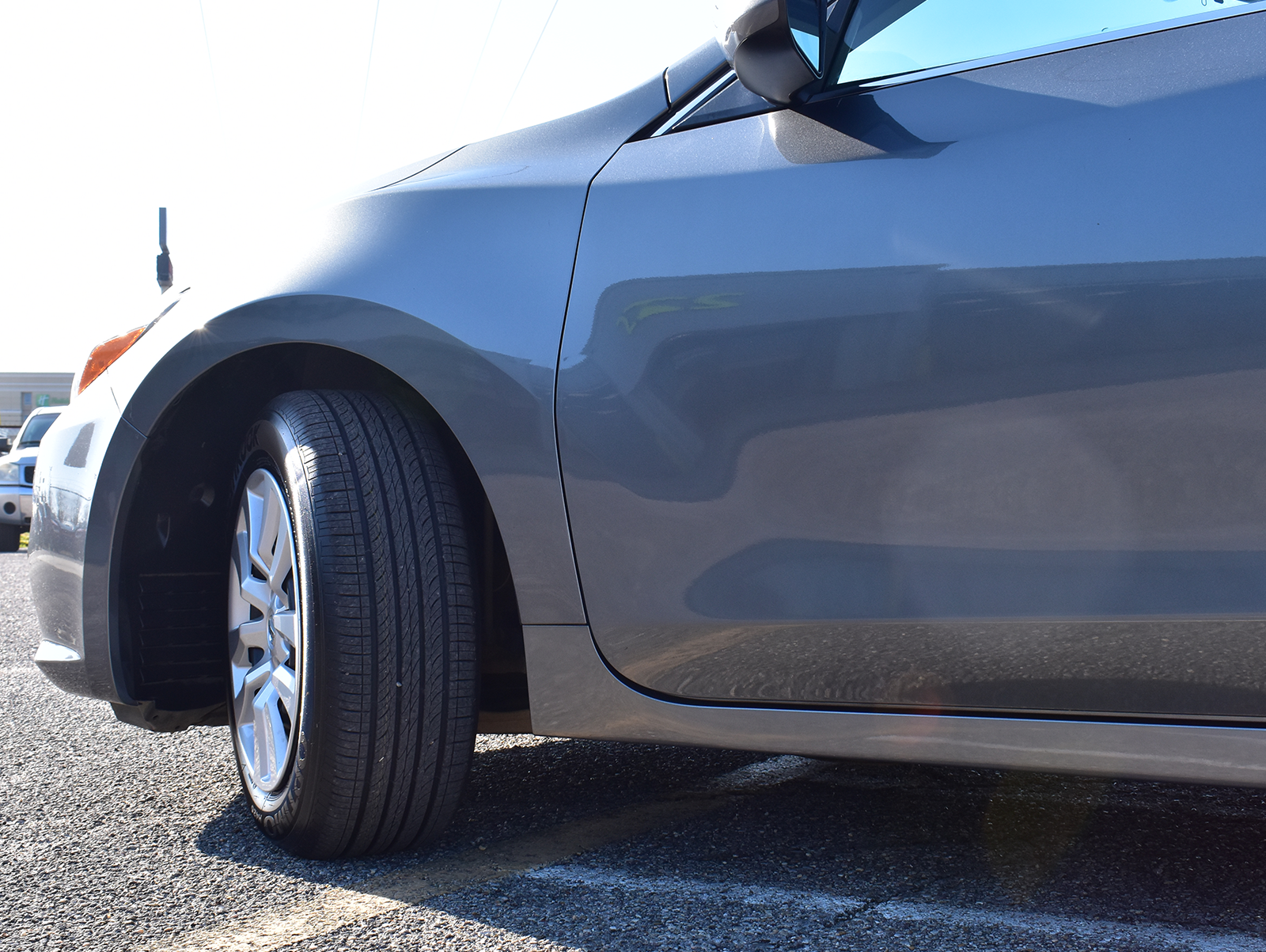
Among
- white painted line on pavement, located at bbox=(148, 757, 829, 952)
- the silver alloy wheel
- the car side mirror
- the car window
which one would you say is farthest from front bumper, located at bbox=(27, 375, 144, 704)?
the car window

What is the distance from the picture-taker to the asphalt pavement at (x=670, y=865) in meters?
1.37

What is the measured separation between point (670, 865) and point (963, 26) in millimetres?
1267

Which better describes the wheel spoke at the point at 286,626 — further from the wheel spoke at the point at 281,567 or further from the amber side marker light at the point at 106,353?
the amber side marker light at the point at 106,353

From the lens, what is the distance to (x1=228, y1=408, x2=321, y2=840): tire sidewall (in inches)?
62.1

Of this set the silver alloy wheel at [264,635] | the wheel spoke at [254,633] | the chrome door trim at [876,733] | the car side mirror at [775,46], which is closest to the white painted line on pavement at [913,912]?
the chrome door trim at [876,733]

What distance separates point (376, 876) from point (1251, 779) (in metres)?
1.18

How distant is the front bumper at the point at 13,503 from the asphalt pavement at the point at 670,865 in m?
9.71

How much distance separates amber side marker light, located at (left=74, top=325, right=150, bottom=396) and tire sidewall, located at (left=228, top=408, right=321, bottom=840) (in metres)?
0.44

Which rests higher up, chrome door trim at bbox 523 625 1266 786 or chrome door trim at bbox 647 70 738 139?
chrome door trim at bbox 647 70 738 139

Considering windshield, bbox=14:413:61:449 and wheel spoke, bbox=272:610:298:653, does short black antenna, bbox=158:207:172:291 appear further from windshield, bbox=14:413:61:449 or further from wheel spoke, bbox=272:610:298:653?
wheel spoke, bbox=272:610:298:653

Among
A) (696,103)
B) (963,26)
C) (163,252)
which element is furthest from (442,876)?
(163,252)

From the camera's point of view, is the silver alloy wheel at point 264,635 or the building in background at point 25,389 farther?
the building in background at point 25,389

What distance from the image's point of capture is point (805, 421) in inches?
54.2

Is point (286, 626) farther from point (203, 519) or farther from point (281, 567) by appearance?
point (203, 519)
